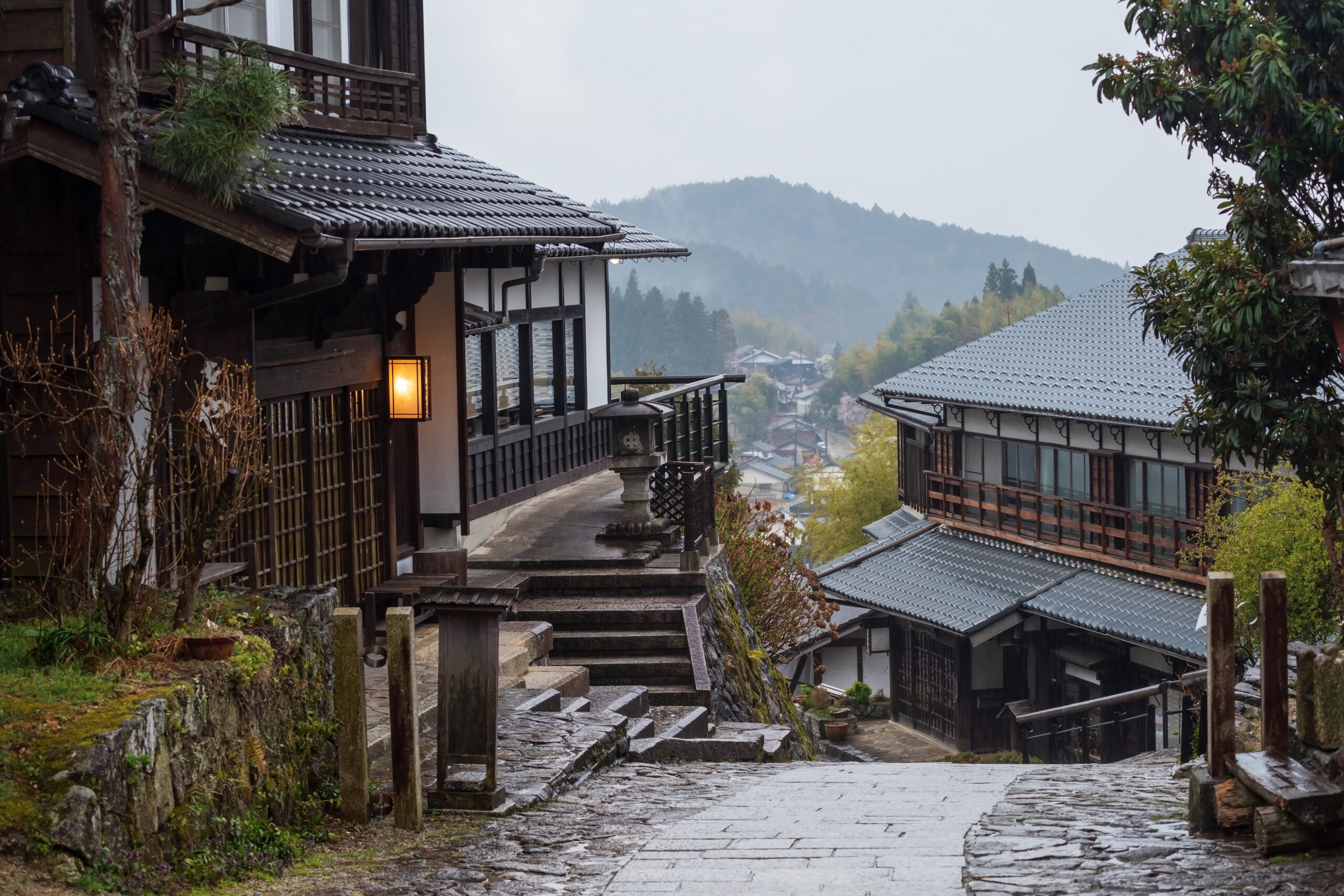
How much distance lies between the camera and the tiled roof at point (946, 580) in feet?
97.1

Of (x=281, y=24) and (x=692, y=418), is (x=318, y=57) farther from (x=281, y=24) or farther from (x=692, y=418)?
(x=692, y=418)

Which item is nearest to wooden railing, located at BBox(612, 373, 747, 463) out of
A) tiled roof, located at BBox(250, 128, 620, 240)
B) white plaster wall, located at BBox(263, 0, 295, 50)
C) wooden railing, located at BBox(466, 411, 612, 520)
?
wooden railing, located at BBox(466, 411, 612, 520)

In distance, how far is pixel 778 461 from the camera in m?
153

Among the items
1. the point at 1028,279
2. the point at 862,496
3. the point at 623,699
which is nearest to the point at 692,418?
the point at 623,699

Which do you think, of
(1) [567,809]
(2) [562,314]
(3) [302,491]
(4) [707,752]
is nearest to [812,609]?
(2) [562,314]

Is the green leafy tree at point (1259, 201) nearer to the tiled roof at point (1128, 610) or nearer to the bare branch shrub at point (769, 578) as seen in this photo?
the bare branch shrub at point (769, 578)

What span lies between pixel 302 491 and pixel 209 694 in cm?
493

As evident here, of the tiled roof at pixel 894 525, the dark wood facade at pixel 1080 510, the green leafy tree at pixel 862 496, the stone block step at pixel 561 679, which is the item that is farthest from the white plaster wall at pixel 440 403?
the green leafy tree at pixel 862 496

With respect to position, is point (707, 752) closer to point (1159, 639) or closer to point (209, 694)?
point (209, 694)

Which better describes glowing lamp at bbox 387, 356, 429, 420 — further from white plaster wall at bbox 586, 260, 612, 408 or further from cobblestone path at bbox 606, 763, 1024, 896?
white plaster wall at bbox 586, 260, 612, 408

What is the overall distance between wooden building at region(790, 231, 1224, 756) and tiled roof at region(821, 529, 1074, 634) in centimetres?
5

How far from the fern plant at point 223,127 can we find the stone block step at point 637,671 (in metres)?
6.43

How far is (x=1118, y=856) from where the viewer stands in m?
6.72

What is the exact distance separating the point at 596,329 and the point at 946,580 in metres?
13.1
